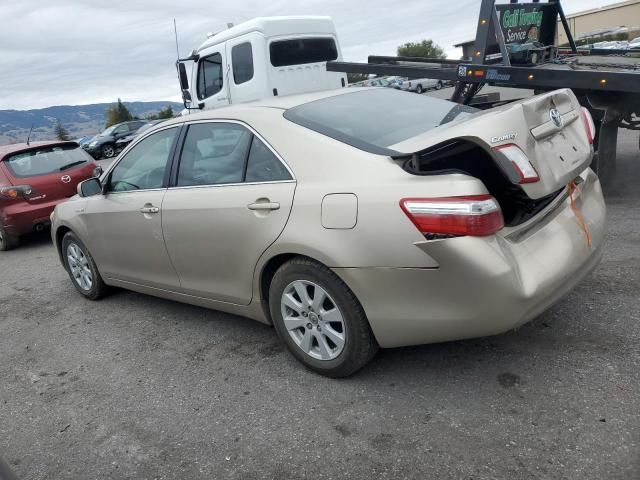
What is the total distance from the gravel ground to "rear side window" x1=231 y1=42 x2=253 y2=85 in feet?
19.2

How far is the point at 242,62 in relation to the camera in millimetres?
9172

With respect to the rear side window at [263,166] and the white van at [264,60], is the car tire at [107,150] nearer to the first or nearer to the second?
the white van at [264,60]

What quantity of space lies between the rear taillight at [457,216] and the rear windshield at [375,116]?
44cm

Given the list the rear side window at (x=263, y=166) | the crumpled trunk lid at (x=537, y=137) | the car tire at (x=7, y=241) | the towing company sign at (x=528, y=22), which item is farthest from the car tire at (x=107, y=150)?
the crumpled trunk lid at (x=537, y=137)

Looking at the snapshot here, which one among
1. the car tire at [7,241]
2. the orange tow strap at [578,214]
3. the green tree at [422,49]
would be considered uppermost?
the green tree at [422,49]

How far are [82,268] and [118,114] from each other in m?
54.2

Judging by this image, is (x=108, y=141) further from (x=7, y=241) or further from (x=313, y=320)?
(x=313, y=320)

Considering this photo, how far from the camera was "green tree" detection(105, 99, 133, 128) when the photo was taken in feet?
178

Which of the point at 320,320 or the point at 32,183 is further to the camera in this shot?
the point at 32,183

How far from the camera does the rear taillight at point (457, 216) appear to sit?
2488mm

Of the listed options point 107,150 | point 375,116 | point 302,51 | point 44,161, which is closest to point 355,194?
point 375,116

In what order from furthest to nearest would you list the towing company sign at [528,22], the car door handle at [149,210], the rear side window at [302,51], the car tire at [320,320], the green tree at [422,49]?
the green tree at [422,49] → the rear side window at [302,51] → the towing company sign at [528,22] → the car door handle at [149,210] → the car tire at [320,320]

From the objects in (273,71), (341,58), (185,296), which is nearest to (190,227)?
(185,296)

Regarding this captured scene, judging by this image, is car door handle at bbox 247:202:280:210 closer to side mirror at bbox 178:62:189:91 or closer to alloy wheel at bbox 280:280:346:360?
alloy wheel at bbox 280:280:346:360
